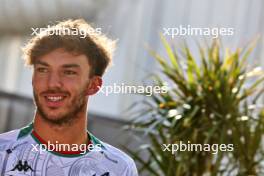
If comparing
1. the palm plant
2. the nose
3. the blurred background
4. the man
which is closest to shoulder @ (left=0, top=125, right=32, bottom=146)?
the man

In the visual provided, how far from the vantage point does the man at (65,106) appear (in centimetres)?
172

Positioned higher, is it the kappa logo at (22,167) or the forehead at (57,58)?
the forehead at (57,58)

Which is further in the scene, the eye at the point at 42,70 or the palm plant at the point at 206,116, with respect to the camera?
the palm plant at the point at 206,116

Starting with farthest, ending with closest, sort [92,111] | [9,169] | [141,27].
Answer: [141,27] < [92,111] < [9,169]

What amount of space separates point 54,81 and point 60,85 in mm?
18

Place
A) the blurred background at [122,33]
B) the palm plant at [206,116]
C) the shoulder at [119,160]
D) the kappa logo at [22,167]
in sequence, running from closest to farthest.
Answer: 1. the kappa logo at [22,167]
2. the shoulder at [119,160]
3. the blurred background at [122,33]
4. the palm plant at [206,116]

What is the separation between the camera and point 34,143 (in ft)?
5.74

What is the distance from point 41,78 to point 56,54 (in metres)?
0.07

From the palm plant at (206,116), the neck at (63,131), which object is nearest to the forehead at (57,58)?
the neck at (63,131)

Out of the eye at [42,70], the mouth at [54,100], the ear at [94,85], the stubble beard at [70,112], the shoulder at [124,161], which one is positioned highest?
the eye at [42,70]

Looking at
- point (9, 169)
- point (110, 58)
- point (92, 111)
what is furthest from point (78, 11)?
point (9, 169)

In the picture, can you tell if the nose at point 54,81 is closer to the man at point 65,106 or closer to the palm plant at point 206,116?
the man at point 65,106

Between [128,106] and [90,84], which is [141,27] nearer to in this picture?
[128,106]

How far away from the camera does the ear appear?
1802mm
